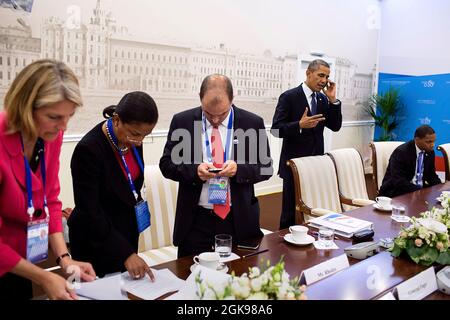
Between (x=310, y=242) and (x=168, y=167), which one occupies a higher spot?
(x=168, y=167)

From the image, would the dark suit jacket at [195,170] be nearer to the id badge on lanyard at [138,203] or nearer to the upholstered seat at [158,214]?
the id badge on lanyard at [138,203]

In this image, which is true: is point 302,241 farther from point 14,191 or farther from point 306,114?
point 306,114

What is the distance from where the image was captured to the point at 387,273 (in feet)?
5.39

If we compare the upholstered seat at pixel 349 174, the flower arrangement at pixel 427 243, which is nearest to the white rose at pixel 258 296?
the flower arrangement at pixel 427 243

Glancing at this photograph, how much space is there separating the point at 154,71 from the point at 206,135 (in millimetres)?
2856

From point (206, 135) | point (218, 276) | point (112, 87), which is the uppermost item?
point (112, 87)

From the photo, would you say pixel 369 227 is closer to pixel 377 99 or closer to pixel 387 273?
pixel 387 273

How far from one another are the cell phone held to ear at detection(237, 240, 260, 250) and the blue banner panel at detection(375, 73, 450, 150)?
594cm

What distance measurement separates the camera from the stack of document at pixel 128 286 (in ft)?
4.36

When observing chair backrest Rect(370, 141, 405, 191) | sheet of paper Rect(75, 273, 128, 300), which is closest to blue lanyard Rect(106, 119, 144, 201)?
sheet of paper Rect(75, 273, 128, 300)

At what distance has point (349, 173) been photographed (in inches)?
139
